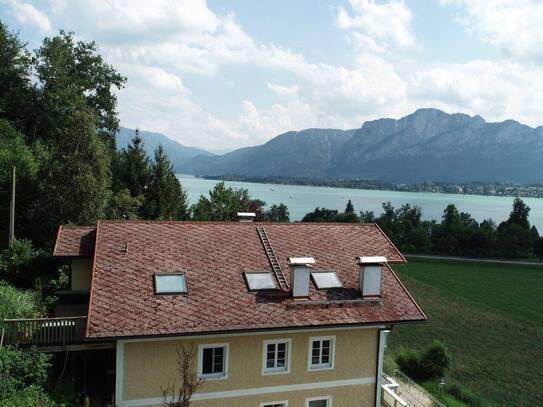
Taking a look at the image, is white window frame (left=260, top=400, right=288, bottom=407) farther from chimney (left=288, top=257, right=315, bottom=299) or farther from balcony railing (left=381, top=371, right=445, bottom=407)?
balcony railing (left=381, top=371, right=445, bottom=407)

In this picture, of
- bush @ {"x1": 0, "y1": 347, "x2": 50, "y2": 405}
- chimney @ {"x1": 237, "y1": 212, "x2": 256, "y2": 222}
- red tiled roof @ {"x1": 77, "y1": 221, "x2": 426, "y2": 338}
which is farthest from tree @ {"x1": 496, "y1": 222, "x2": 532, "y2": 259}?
bush @ {"x1": 0, "y1": 347, "x2": 50, "y2": 405}

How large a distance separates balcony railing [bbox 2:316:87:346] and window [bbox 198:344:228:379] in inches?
157

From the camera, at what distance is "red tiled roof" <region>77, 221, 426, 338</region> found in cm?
1549

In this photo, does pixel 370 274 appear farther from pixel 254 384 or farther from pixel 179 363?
pixel 179 363

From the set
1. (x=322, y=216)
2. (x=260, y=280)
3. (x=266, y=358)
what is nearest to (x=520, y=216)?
(x=322, y=216)

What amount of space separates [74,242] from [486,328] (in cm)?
3729

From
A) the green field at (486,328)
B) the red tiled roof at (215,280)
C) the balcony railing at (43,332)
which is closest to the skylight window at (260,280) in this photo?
the red tiled roof at (215,280)

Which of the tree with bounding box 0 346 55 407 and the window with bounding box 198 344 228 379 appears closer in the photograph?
the tree with bounding box 0 346 55 407

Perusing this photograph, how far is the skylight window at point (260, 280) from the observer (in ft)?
57.8

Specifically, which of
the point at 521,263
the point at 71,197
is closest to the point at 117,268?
the point at 71,197

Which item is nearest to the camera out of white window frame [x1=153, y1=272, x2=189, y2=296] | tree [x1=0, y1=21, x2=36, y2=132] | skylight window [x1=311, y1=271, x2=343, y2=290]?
white window frame [x1=153, y1=272, x2=189, y2=296]

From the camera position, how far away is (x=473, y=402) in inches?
1021

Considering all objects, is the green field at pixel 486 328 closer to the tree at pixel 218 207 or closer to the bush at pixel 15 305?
the tree at pixel 218 207

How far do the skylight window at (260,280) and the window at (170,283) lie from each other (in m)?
2.33
